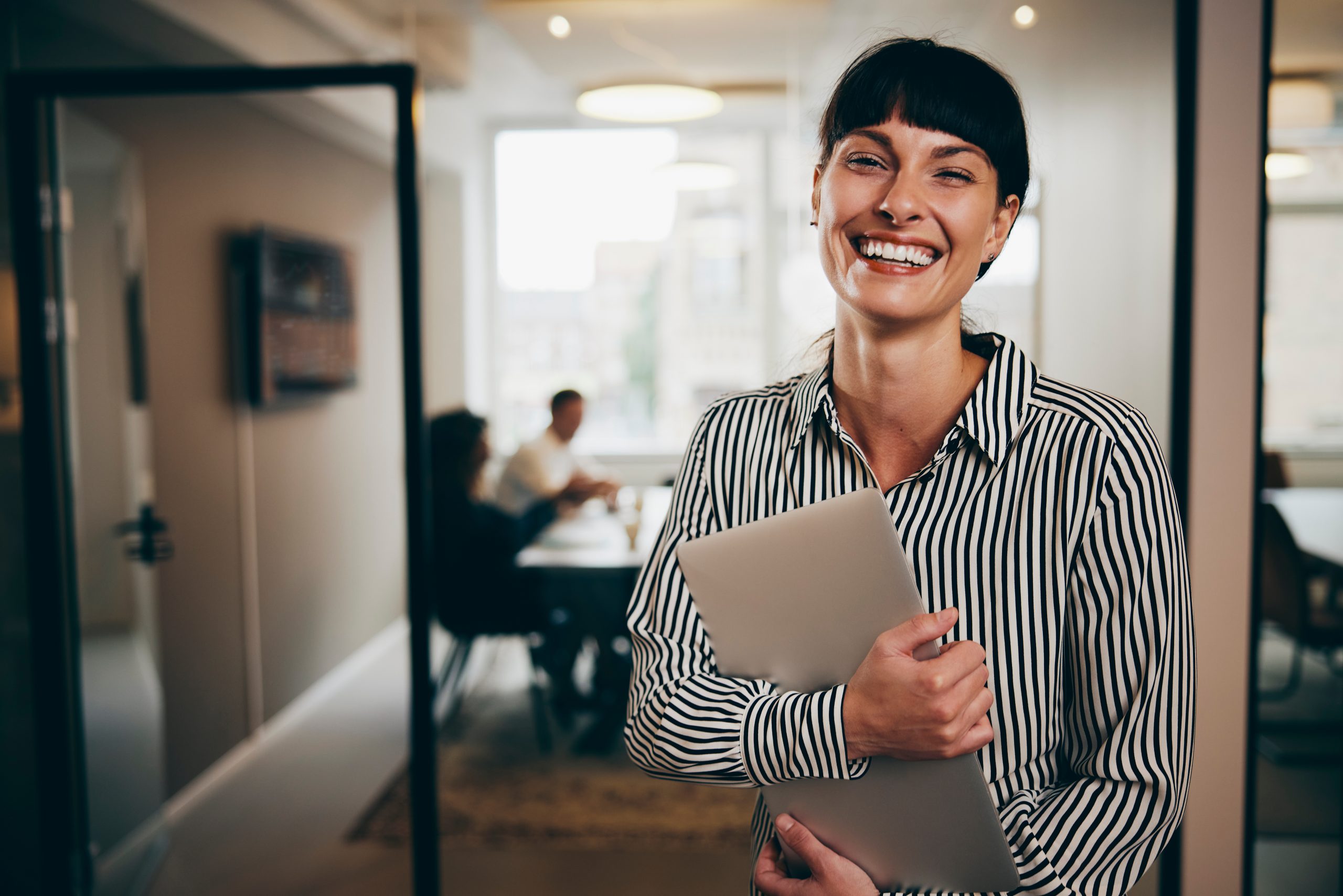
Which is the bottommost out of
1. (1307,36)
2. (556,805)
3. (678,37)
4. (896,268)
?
(556,805)

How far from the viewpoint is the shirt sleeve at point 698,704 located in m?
0.79

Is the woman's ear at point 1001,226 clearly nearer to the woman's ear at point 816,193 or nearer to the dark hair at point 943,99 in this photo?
the dark hair at point 943,99

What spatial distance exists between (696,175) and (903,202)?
2.63 meters

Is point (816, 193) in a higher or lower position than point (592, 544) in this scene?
higher

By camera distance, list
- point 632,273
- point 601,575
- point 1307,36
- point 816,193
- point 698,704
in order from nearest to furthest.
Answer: point 698,704 < point 816,193 < point 1307,36 < point 601,575 < point 632,273

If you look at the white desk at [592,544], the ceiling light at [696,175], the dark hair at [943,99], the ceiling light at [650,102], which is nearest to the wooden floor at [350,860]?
the white desk at [592,544]

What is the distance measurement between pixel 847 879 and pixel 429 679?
5.03 ft

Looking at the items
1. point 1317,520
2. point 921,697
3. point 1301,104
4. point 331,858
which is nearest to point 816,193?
point 921,697

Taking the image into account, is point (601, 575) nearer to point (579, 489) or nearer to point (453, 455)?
point (579, 489)

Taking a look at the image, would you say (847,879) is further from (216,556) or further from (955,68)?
(216,556)

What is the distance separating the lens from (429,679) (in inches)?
83.8

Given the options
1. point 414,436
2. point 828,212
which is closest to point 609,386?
point 414,436

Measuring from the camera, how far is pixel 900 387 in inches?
34.1

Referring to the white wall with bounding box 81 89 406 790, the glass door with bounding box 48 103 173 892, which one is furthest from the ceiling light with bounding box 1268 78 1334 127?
the glass door with bounding box 48 103 173 892
